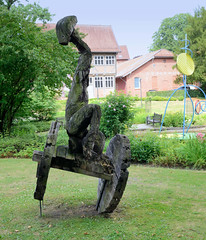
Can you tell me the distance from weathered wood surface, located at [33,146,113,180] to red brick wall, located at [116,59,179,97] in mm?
36590

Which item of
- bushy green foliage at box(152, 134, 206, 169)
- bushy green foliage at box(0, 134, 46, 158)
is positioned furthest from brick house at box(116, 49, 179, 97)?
bushy green foliage at box(152, 134, 206, 169)

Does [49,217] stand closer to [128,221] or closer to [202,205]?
[128,221]

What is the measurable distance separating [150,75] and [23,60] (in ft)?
101

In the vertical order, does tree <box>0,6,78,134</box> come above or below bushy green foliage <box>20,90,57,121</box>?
above

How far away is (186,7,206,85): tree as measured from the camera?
34500 mm

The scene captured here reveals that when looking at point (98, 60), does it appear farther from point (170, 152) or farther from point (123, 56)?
point (170, 152)

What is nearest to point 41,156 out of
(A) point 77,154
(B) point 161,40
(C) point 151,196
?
(A) point 77,154

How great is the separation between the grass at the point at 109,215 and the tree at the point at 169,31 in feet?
172

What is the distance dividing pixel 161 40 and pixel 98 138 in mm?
57208

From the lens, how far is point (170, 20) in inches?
2270

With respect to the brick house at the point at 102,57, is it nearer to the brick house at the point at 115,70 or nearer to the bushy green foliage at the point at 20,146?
the brick house at the point at 115,70

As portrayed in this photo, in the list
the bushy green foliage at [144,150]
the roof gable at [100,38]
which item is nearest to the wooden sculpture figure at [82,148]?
the bushy green foliage at [144,150]

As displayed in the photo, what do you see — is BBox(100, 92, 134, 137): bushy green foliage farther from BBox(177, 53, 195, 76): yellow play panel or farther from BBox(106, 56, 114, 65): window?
BBox(106, 56, 114, 65): window

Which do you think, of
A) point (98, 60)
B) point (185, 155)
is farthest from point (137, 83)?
point (185, 155)
